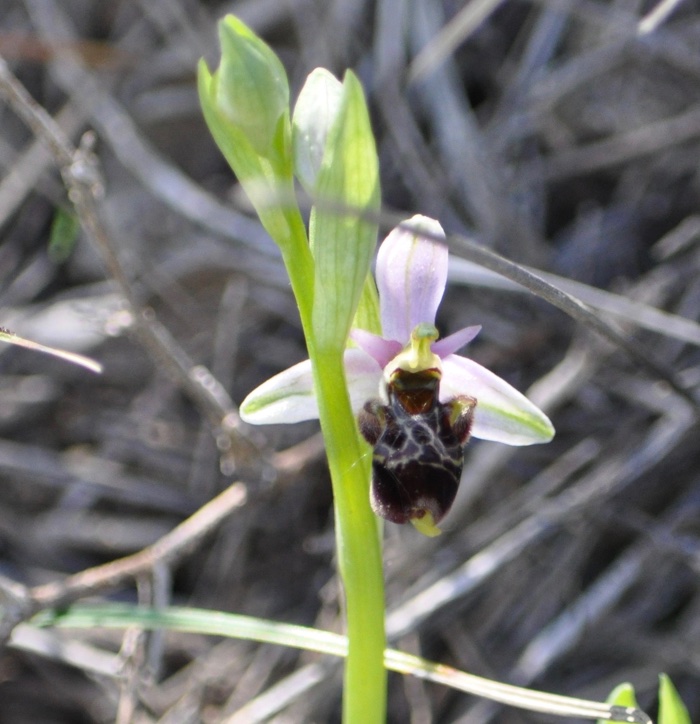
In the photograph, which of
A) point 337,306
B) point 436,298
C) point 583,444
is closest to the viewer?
point 337,306

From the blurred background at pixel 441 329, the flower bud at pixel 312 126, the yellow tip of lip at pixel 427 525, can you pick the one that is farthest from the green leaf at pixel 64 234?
the yellow tip of lip at pixel 427 525

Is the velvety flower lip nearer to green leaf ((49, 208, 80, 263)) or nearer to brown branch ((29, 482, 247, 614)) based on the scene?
brown branch ((29, 482, 247, 614))

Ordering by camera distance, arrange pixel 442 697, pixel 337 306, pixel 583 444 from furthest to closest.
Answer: pixel 583 444 → pixel 442 697 → pixel 337 306

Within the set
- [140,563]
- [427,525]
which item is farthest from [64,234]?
[427,525]

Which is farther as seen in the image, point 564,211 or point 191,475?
point 564,211

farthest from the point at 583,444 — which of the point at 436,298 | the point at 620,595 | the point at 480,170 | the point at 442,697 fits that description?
the point at 436,298

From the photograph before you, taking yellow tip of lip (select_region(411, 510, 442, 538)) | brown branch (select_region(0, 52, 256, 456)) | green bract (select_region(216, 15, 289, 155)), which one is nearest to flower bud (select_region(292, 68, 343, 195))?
green bract (select_region(216, 15, 289, 155))

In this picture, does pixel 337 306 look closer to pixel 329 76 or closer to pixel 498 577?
pixel 329 76
